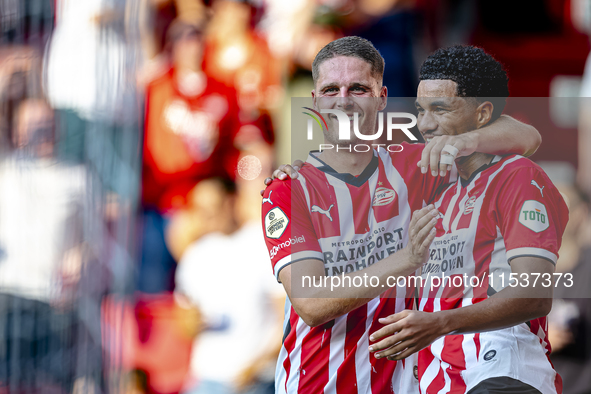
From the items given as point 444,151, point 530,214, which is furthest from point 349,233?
point 530,214

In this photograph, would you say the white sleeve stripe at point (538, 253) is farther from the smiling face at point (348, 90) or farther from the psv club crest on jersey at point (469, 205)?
the smiling face at point (348, 90)

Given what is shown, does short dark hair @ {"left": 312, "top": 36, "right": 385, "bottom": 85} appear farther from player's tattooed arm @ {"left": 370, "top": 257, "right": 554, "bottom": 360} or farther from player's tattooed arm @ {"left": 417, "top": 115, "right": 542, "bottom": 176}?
player's tattooed arm @ {"left": 370, "top": 257, "right": 554, "bottom": 360}

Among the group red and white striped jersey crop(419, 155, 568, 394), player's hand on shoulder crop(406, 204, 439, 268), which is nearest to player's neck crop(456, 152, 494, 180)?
red and white striped jersey crop(419, 155, 568, 394)

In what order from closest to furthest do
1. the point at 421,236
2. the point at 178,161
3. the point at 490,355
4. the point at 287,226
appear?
the point at 421,236
the point at 490,355
the point at 287,226
the point at 178,161

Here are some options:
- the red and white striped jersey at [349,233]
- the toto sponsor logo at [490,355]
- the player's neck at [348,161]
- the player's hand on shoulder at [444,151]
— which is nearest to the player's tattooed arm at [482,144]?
the player's hand on shoulder at [444,151]

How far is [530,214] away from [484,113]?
0.32 meters

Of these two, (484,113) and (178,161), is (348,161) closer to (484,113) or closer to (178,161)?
(484,113)

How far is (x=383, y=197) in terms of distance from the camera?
64.7 inches

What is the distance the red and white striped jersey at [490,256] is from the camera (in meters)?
1.44

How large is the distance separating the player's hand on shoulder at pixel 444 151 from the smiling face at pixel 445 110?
0.11 ft

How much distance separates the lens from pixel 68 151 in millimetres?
2498

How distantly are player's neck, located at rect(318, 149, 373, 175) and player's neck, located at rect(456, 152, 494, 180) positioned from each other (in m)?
0.28

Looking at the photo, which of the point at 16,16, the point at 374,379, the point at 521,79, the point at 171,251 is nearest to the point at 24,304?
the point at 171,251

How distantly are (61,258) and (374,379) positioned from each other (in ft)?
5.42
